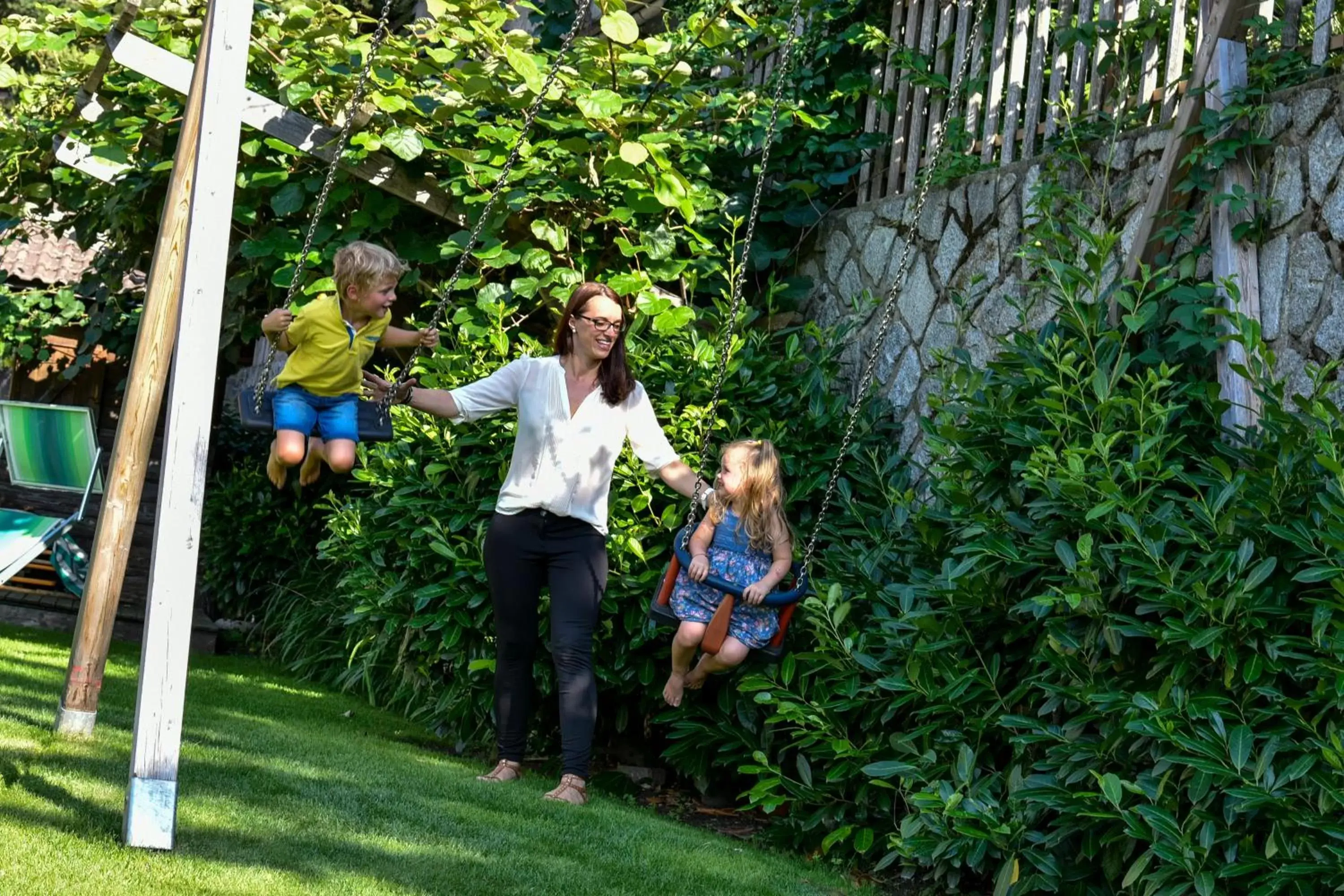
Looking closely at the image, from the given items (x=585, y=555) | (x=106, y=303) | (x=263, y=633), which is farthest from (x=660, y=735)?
(x=106, y=303)

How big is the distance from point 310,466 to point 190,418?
130 cm

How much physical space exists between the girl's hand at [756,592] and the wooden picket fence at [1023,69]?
2.09 meters

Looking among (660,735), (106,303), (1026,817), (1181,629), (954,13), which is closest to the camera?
(1181,629)

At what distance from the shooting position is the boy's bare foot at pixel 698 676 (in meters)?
5.24

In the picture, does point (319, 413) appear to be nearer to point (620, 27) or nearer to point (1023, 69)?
point (620, 27)

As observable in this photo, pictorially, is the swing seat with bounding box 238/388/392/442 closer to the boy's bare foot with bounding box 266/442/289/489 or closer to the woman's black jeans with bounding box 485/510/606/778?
the boy's bare foot with bounding box 266/442/289/489

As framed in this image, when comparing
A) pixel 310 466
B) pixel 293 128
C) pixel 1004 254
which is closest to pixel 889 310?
pixel 1004 254

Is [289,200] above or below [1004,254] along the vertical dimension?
above

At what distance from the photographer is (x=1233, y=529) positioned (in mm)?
3793

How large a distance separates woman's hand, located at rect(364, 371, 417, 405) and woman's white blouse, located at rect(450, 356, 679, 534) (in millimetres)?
282

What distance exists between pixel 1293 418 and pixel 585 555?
2.51 m

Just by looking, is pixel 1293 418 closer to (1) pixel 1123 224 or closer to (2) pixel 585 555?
(1) pixel 1123 224

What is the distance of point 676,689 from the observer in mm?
5371

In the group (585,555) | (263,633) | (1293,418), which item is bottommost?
(263,633)
